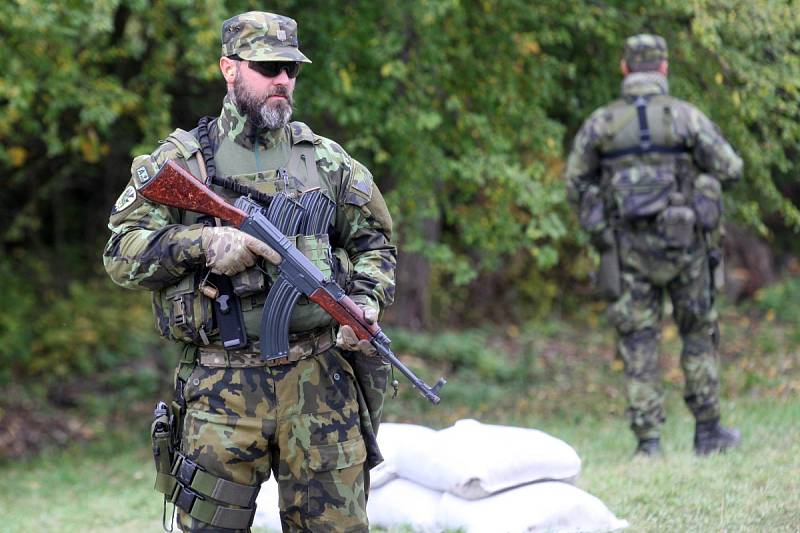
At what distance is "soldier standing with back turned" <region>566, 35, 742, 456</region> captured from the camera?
6.40 metres

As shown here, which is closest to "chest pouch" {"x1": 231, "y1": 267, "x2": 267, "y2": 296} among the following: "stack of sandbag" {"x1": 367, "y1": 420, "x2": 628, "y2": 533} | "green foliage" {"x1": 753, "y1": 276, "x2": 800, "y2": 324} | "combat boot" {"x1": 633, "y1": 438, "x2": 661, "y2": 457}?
"stack of sandbag" {"x1": 367, "y1": 420, "x2": 628, "y2": 533}

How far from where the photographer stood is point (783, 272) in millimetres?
15844

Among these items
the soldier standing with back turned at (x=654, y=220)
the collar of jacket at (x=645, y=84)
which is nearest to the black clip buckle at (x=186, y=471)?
the soldier standing with back turned at (x=654, y=220)

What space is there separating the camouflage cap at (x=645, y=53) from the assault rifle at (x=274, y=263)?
11.6 ft

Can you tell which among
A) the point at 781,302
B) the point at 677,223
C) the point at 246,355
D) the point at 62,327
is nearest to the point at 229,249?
the point at 246,355

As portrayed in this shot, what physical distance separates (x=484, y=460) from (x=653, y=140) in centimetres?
238

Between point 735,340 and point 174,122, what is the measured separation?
263 inches

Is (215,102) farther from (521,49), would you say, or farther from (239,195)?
(239,195)

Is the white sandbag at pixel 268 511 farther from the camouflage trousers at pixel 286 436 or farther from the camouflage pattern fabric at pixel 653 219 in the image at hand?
the camouflage pattern fabric at pixel 653 219

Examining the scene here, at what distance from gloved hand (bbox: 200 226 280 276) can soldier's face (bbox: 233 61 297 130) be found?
38cm

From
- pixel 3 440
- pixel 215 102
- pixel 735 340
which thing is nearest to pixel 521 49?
pixel 215 102

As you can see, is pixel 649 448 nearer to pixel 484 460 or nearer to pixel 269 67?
pixel 484 460

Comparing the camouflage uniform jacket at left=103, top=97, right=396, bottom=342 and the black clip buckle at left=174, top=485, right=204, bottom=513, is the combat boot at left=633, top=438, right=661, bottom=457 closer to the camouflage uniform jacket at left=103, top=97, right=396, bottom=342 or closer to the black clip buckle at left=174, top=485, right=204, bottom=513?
the camouflage uniform jacket at left=103, top=97, right=396, bottom=342

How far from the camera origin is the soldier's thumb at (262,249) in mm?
3459
